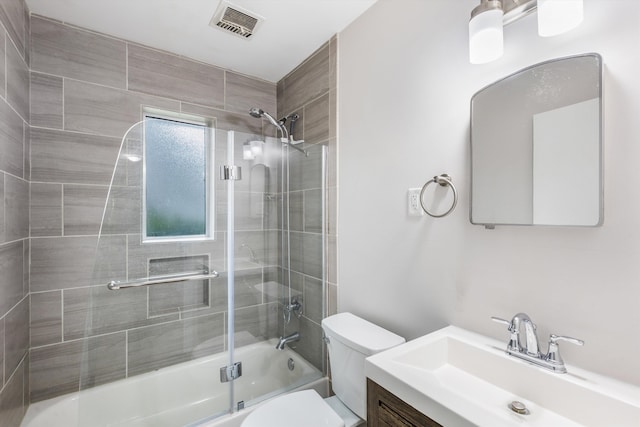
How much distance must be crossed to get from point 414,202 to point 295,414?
115 cm

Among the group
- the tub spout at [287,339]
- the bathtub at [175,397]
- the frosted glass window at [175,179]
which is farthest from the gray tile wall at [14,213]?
the tub spout at [287,339]

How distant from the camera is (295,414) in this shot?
53.6 inches

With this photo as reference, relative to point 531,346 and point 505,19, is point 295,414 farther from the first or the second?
point 505,19

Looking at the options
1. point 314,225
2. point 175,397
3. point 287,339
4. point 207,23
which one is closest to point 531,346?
point 314,225

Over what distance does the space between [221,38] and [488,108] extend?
5.62 ft

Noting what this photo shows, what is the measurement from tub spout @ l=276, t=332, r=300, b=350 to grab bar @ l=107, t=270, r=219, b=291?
65 centimetres

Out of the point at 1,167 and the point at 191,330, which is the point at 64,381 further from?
the point at 1,167

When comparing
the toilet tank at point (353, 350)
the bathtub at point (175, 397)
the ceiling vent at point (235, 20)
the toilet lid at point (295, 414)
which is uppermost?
the ceiling vent at point (235, 20)

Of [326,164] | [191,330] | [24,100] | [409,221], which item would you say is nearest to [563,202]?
[409,221]

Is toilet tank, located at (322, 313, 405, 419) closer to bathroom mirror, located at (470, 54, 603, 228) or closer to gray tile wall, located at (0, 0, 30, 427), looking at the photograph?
bathroom mirror, located at (470, 54, 603, 228)

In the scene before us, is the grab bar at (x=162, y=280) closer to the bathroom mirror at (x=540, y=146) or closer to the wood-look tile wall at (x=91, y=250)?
the wood-look tile wall at (x=91, y=250)

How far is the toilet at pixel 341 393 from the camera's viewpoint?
1311 mm

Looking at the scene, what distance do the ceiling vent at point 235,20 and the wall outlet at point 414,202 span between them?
1372 mm

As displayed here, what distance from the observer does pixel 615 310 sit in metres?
0.82
